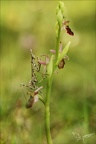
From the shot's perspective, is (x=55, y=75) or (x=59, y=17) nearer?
(x=59, y=17)

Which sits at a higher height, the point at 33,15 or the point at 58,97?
the point at 33,15

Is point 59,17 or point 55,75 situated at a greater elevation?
point 59,17

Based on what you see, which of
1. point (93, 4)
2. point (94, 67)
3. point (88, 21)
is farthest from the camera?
point (93, 4)

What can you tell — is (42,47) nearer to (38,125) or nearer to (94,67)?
(94,67)

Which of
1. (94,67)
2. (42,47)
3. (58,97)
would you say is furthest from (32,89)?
(42,47)

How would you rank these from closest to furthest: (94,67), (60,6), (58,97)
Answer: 1. (60,6)
2. (58,97)
3. (94,67)

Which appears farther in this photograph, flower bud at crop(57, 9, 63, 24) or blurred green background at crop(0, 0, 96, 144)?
blurred green background at crop(0, 0, 96, 144)

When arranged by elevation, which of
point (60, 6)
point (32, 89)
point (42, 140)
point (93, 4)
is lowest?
point (42, 140)

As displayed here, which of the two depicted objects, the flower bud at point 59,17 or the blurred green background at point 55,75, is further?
the blurred green background at point 55,75
